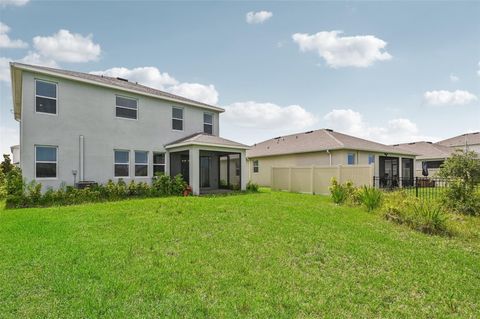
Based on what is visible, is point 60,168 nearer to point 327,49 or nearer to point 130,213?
point 130,213

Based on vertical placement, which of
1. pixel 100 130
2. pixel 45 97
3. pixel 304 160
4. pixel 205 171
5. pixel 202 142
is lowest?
pixel 205 171

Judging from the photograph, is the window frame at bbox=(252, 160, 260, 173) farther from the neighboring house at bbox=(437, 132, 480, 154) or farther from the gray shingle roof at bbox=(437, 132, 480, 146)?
the gray shingle roof at bbox=(437, 132, 480, 146)

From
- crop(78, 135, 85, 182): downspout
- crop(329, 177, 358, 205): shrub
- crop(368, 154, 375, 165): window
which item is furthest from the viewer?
crop(368, 154, 375, 165): window

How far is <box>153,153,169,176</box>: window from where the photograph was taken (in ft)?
52.9

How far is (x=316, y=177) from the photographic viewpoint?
16.5 meters

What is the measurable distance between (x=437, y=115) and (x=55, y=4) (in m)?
23.3

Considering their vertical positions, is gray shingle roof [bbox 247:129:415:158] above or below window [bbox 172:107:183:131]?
below

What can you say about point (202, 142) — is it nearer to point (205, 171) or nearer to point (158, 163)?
point (158, 163)

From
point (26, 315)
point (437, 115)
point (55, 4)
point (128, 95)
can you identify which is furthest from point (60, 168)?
point (437, 115)

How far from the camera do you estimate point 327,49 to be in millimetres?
13531

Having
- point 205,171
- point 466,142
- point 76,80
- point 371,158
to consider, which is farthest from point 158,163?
point 466,142

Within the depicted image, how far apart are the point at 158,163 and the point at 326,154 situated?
11693 millimetres

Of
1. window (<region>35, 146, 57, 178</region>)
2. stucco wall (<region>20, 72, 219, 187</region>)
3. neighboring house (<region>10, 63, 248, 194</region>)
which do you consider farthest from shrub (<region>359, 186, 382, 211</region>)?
window (<region>35, 146, 57, 178</region>)

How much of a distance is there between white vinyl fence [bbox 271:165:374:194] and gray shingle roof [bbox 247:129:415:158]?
2.63 meters
